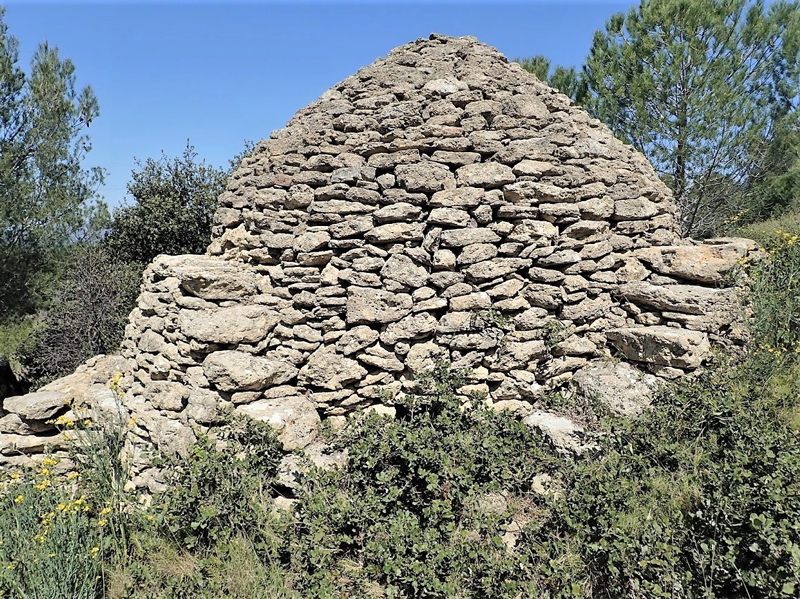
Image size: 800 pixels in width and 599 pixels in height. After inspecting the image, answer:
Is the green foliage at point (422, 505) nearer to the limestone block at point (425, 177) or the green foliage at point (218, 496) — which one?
the green foliage at point (218, 496)

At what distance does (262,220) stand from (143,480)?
7.85 ft

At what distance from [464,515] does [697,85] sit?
825 centimetres

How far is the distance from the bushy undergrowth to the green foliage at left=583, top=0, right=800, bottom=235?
19.1 ft

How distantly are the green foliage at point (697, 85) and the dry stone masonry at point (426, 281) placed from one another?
4.66m

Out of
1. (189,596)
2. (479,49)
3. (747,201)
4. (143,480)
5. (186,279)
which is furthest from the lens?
(747,201)

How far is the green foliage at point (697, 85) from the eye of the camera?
8.18 meters

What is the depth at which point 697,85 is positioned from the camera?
27.0 feet

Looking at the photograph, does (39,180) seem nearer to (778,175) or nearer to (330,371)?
(330,371)

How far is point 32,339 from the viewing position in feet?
31.5

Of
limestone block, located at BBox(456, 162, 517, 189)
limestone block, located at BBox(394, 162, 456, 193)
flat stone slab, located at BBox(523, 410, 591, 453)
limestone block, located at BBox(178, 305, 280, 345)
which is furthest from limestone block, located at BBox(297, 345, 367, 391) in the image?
limestone block, located at BBox(456, 162, 517, 189)

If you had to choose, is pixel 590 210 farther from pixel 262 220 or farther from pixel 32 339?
pixel 32 339

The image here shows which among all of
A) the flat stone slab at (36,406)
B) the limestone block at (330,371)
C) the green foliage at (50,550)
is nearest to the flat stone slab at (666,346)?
the limestone block at (330,371)

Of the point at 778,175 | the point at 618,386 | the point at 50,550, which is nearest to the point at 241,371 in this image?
the point at 50,550

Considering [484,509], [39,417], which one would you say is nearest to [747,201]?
[484,509]
